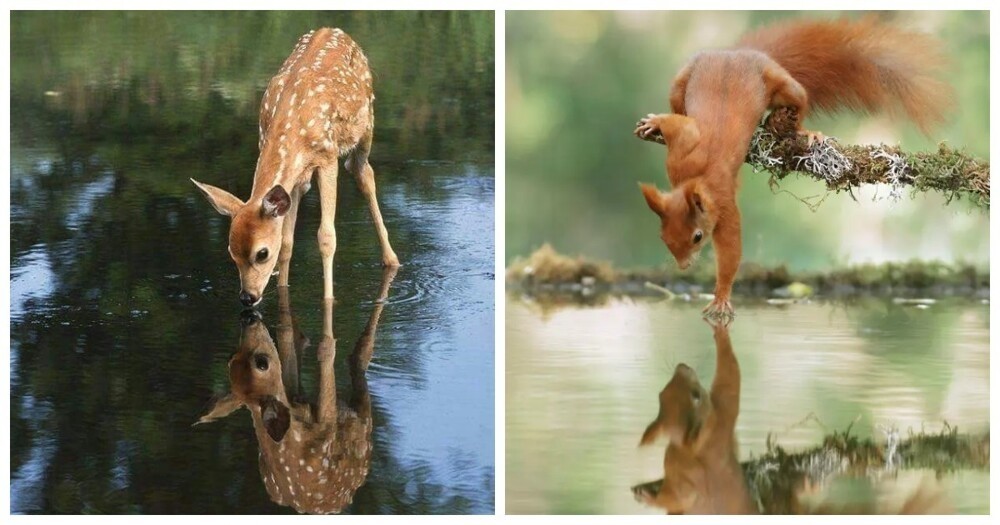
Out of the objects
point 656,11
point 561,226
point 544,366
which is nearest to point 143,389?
point 544,366

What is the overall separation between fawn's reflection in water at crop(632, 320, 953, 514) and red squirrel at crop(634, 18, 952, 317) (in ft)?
2.27

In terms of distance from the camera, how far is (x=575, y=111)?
5.12 meters

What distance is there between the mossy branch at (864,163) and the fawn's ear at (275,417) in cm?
139

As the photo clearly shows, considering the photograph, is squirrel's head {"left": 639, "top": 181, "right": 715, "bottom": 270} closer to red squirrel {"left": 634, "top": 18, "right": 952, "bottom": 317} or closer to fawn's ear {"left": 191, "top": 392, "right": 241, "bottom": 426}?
red squirrel {"left": 634, "top": 18, "right": 952, "bottom": 317}

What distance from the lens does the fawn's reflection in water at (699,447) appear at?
3578mm

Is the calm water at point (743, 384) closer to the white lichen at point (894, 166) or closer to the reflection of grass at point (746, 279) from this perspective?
the reflection of grass at point (746, 279)

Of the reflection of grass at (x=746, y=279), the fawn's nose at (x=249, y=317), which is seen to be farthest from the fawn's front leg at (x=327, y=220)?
the reflection of grass at (x=746, y=279)

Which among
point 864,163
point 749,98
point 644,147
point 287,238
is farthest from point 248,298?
point 864,163

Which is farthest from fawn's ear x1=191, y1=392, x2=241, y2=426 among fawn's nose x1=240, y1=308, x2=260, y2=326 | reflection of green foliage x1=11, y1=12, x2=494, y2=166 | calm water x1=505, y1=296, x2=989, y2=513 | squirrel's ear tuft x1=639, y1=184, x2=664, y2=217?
squirrel's ear tuft x1=639, y1=184, x2=664, y2=217

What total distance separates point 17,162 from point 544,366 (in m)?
1.83

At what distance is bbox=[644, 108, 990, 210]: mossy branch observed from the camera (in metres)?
4.34

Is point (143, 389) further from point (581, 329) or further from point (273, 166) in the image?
point (581, 329)

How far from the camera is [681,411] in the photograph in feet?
12.9

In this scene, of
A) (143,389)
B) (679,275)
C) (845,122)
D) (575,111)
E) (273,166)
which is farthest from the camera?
(679,275)
